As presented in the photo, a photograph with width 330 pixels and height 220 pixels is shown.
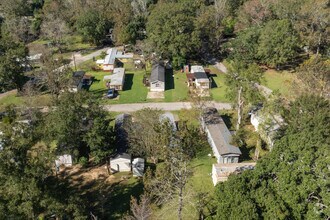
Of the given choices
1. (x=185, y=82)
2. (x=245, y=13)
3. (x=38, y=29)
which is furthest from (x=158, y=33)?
(x=38, y=29)

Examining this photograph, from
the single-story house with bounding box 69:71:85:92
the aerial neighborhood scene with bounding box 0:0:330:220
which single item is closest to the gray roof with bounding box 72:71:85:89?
the single-story house with bounding box 69:71:85:92

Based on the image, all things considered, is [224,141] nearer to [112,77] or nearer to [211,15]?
[112,77]

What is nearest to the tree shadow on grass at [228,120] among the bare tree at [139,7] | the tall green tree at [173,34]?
the tall green tree at [173,34]

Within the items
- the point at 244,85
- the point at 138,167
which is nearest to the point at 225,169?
the point at 138,167

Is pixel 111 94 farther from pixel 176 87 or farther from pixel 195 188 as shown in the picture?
pixel 195 188

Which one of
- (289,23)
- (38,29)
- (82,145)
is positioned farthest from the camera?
(38,29)

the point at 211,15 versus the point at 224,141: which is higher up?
the point at 211,15
